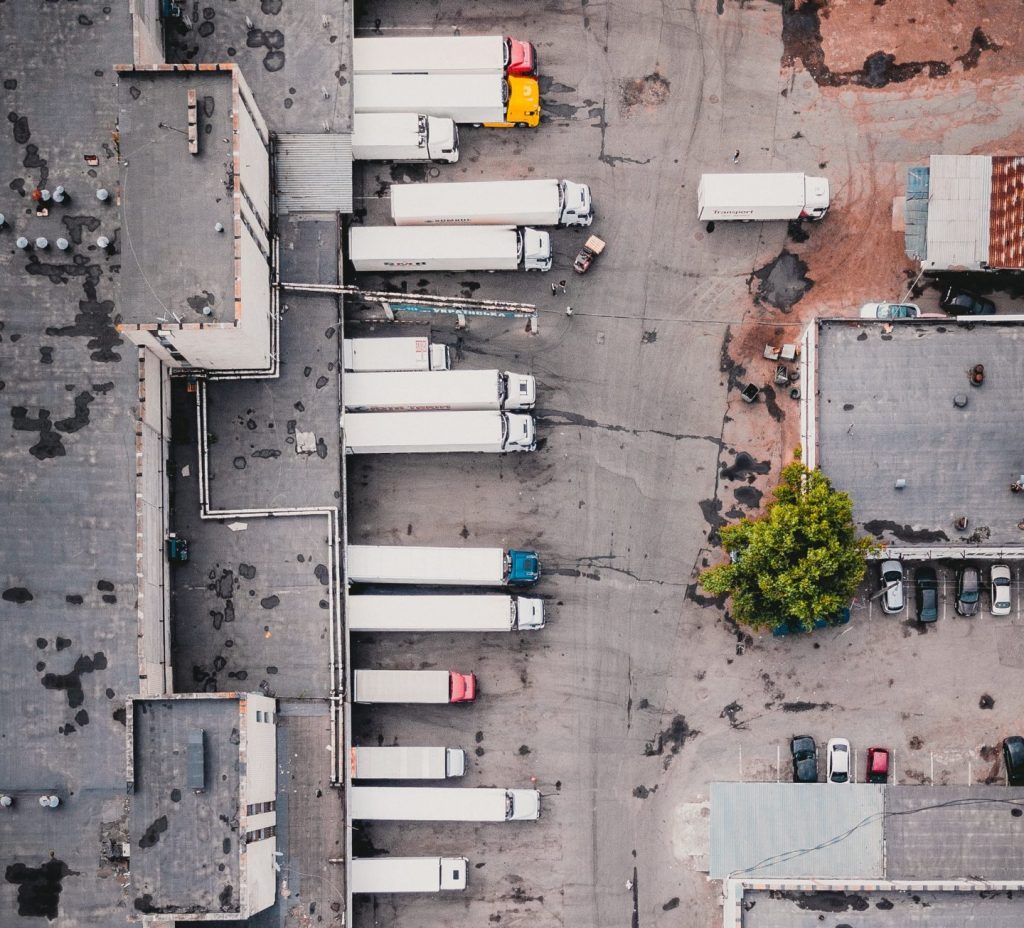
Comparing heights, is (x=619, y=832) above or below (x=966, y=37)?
below

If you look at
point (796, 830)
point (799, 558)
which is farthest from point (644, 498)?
point (796, 830)

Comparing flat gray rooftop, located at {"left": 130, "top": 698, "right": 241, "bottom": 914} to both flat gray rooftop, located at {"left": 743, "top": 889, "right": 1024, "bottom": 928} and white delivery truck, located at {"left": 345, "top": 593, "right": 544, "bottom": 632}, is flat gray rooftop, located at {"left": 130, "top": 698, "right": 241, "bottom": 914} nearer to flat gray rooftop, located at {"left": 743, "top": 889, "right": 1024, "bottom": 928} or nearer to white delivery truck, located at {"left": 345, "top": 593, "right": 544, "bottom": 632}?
white delivery truck, located at {"left": 345, "top": 593, "right": 544, "bottom": 632}

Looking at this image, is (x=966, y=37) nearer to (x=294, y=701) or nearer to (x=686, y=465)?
(x=686, y=465)

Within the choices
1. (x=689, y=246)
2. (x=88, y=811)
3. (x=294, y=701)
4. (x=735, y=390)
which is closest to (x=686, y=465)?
(x=735, y=390)

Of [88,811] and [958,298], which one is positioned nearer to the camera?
[88,811]

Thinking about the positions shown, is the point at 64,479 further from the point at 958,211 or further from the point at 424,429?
the point at 958,211

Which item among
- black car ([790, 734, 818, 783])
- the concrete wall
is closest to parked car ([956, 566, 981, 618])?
black car ([790, 734, 818, 783])

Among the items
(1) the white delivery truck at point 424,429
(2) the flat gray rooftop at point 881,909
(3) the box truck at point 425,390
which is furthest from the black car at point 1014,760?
(3) the box truck at point 425,390

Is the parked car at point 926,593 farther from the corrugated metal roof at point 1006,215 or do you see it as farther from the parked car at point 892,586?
the corrugated metal roof at point 1006,215
